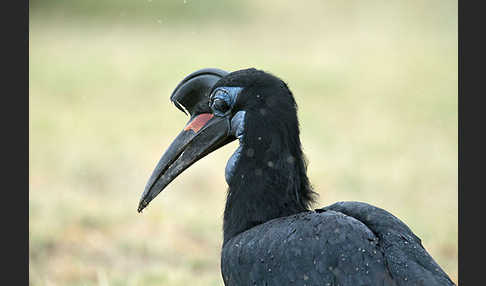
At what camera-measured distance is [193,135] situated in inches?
236

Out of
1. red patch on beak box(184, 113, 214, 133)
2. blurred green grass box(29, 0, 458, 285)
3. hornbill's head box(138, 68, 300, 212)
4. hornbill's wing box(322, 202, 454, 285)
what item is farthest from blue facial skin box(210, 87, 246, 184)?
blurred green grass box(29, 0, 458, 285)

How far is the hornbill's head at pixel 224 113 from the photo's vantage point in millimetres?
5641

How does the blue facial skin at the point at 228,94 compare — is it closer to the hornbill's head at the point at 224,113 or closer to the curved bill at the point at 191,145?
the hornbill's head at the point at 224,113

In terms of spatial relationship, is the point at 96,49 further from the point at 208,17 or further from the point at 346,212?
the point at 346,212

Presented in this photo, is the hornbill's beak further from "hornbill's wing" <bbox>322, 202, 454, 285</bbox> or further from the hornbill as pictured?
"hornbill's wing" <bbox>322, 202, 454, 285</bbox>

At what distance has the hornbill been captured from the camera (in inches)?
195

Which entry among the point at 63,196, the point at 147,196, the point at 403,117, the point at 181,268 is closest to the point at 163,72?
the point at 403,117

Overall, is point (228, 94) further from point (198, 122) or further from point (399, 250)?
point (399, 250)

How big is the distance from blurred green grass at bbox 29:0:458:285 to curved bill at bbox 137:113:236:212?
1.99m

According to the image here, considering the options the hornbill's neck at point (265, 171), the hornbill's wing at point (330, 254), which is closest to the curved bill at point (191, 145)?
the hornbill's neck at point (265, 171)

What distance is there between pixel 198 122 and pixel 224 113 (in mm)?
275

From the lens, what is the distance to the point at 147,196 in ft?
20.2

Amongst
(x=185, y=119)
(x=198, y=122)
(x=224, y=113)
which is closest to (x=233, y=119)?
(x=224, y=113)

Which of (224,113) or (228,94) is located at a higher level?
(228,94)
